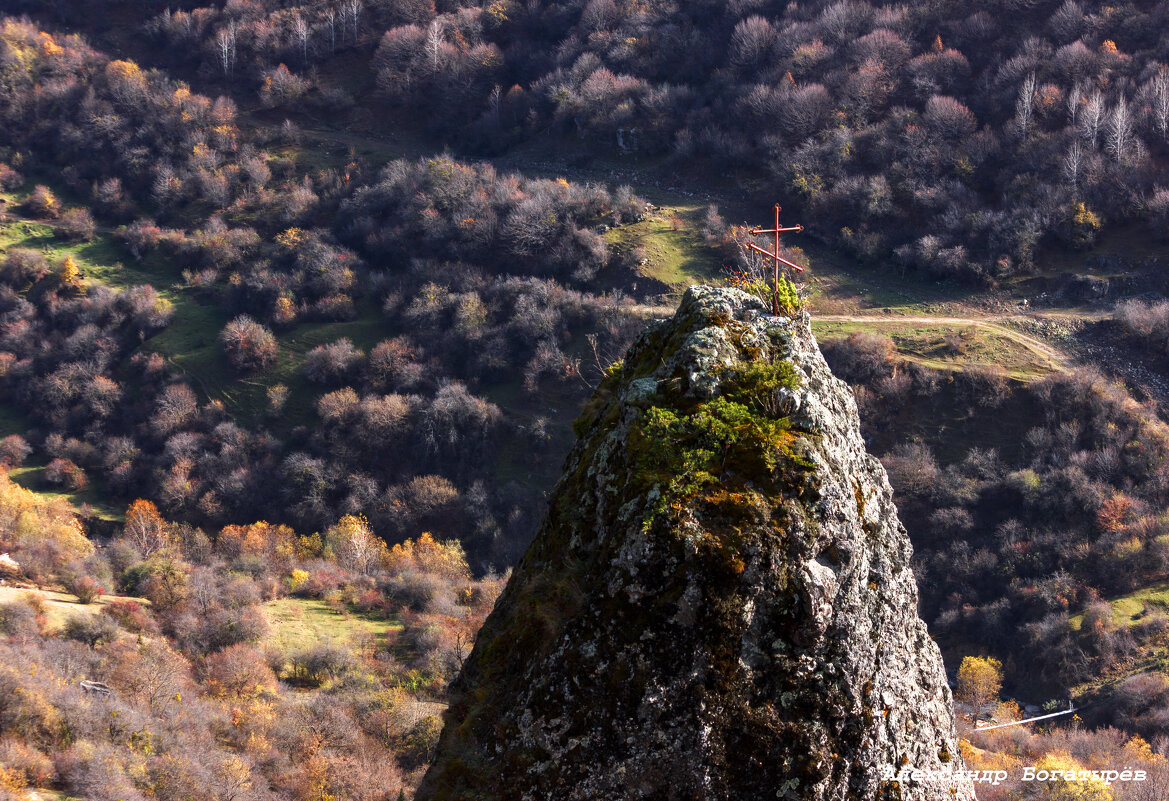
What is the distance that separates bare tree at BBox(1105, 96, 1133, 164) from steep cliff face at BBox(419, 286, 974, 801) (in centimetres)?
4773

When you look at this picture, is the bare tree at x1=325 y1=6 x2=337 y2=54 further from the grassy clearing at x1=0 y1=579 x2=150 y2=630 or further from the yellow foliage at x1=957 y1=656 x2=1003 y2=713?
the yellow foliage at x1=957 y1=656 x2=1003 y2=713

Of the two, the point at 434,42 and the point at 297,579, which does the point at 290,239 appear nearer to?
the point at 434,42

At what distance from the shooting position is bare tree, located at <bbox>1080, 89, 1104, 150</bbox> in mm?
43281

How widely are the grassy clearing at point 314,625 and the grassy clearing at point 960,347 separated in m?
24.5

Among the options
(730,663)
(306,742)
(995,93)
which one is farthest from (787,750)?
(995,93)

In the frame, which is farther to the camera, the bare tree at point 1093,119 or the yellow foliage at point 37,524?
the bare tree at point 1093,119

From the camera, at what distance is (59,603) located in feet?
86.0

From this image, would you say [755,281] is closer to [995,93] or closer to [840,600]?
[840,600]

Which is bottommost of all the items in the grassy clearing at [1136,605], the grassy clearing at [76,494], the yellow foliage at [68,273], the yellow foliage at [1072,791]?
the grassy clearing at [76,494]

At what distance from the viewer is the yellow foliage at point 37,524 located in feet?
107

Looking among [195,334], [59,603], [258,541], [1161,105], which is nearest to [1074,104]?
[1161,105]

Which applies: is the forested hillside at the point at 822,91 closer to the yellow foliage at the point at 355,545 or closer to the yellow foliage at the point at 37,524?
the yellow foliage at the point at 355,545

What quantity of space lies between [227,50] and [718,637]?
85.6 m

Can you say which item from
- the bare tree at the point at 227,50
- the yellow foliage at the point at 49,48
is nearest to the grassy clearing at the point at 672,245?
the bare tree at the point at 227,50
